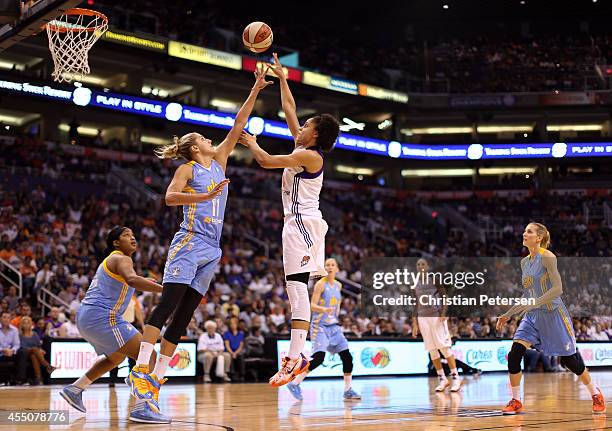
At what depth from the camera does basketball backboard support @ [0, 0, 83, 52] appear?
7.85 metres

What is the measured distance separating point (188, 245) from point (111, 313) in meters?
1.50

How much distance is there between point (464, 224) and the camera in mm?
35562

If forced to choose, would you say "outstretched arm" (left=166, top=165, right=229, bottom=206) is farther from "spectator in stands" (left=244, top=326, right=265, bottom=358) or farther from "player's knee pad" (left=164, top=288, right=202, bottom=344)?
"spectator in stands" (left=244, top=326, right=265, bottom=358)

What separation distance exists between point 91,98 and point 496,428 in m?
22.7

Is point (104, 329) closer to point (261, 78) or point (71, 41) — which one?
point (261, 78)

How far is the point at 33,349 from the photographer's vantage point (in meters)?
13.8

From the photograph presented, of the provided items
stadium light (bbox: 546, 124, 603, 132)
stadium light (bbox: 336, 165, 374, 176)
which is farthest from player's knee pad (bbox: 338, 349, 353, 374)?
stadium light (bbox: 546, 124, 603, 132)

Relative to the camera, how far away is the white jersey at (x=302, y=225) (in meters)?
6.91

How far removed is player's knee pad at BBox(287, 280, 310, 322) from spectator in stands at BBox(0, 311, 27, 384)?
847 centimetres

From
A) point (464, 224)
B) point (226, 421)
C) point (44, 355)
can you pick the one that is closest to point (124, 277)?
point (226, 421)

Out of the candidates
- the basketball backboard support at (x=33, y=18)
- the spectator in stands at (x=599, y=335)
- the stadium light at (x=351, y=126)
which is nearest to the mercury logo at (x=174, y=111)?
the stadium light at (x=351, y=126)

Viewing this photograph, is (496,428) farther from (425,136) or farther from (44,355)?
(425,136)

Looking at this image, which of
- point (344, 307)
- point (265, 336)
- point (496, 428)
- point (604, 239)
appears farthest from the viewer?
point (604, 239)

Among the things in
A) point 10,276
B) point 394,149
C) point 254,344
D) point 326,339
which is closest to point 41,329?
point 10,276
